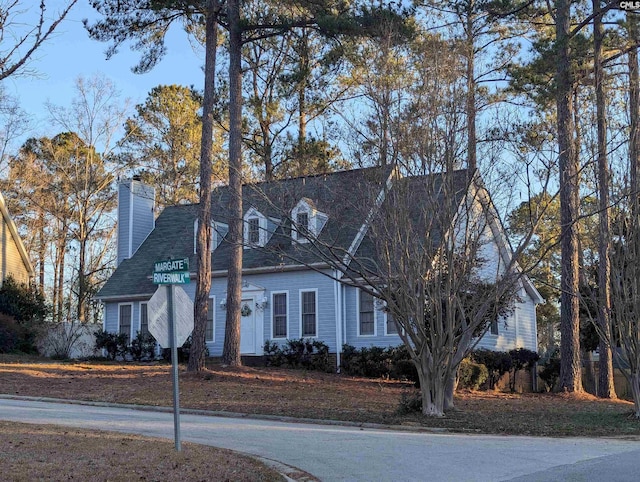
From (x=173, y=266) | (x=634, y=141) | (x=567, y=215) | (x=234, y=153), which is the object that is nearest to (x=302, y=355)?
(x=234, y=153)

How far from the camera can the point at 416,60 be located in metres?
17.4

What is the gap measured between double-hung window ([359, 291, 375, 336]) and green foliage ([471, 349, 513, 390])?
3.82 metres

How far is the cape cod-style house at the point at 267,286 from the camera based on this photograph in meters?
27.2

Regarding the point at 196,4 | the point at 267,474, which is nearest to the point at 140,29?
the point at 196,4

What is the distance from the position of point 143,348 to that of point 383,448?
20915 mm

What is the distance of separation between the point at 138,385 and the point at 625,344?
12.6 m

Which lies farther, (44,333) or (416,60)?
(44,333)

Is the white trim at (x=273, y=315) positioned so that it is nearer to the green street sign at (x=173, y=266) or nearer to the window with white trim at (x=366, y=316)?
the window with white trim at (x=366, y=316)

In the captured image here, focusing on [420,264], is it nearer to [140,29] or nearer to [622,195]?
[622,195]

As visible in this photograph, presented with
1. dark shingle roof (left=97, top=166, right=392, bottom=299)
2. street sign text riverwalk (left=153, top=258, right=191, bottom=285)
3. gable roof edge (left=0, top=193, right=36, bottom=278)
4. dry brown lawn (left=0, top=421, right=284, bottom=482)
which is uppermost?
gable roof edge (left=0, top=193, right=36, bottom=278)

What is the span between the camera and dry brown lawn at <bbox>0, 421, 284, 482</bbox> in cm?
874

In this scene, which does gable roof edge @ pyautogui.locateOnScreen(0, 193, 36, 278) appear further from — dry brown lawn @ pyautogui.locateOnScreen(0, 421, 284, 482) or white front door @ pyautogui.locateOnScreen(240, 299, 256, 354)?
dry brown lawn @ pyautogui.locateOnScreen(0, 421, 284, 482)

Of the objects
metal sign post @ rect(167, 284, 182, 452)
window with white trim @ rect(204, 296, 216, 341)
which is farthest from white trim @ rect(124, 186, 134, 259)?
metal sign post @ rect(167, 284, 182, 452)

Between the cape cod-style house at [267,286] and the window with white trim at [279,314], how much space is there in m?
0.04
